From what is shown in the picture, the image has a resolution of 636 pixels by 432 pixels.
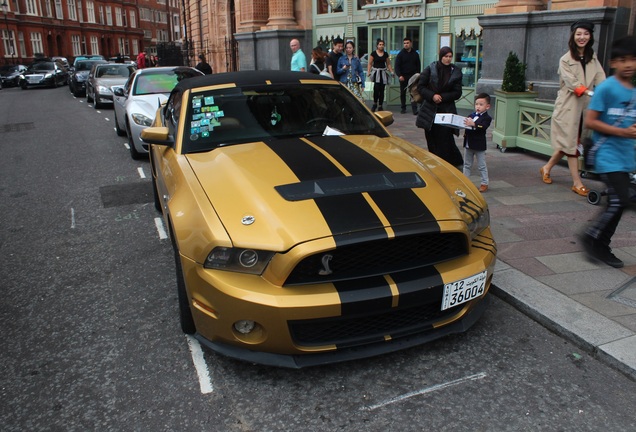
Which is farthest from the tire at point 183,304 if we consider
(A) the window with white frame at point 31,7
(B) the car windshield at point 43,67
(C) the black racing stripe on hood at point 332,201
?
(A) the window with white frame at point 31,7

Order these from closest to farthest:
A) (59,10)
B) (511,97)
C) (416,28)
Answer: (511,97), (416,28), (59,10)

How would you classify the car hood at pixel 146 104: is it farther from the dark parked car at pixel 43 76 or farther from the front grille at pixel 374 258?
the dark parked car at pixel 43 76

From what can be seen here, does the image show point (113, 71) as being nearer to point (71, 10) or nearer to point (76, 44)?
point (76, 44)

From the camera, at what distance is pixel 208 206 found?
336cm

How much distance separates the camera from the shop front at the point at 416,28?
14.1 m

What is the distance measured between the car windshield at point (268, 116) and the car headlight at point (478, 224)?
56.6 inches

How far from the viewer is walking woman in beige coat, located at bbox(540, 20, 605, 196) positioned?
652cm

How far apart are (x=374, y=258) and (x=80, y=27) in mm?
76674

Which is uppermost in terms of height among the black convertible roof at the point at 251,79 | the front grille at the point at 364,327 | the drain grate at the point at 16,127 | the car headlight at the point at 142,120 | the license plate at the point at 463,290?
the black convertible roof at the point at 251,79

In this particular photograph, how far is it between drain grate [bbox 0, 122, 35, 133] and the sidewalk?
12.5 meters

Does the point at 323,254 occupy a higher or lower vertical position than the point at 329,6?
lower

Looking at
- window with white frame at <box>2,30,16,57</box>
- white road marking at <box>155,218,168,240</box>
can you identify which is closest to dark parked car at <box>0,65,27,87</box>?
window with white frame at <box>2,30,16,57</box>

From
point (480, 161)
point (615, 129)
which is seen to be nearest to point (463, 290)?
point (615, 129)

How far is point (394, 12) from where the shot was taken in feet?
53.1
